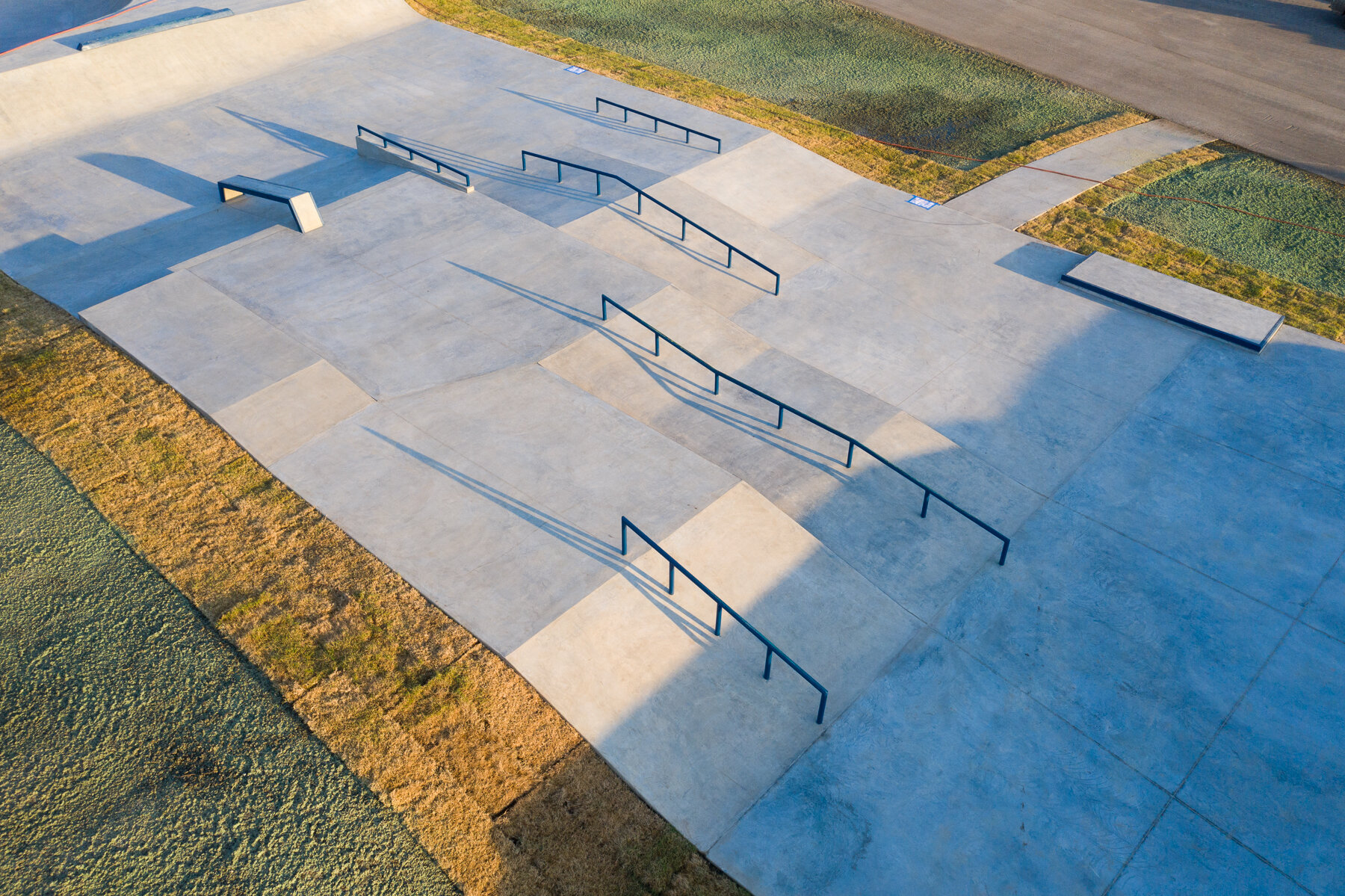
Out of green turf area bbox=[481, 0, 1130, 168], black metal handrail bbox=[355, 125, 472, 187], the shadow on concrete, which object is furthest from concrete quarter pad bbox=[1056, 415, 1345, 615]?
black metal handrail bbox=[355, 125, 472, 187]

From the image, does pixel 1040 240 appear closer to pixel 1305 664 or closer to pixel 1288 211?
pixel 1288 211

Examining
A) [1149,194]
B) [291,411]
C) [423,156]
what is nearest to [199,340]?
[291,411]

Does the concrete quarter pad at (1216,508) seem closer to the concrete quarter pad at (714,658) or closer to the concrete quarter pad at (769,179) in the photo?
the concrete quarter pad at (714,658)

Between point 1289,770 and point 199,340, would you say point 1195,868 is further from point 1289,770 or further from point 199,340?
point 199,340

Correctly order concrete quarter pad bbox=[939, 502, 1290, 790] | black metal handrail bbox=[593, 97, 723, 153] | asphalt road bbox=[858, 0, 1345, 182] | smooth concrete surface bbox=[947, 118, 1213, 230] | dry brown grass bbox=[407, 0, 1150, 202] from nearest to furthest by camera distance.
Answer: concrete quarter pad bbox=[939, 502, 1290, 790] → smooth concrete surface bbox=[947, 118, 1213, 230] → black metal handrail bbox=[593, 97, 723, 153] → dry brown grass bbox=[407, 0, 1150, 202] → asphalt road bbox=[858, 0, 1345, 182]

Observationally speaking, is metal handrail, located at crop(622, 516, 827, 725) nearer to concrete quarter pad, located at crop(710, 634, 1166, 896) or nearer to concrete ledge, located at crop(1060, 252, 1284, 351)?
concrete quarter pad, located at crop(710, 634, 1166, 896)

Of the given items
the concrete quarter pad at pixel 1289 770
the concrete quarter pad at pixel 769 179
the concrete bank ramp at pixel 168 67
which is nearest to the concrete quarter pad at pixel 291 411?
the concrete quarter pad at pixel 769 179
